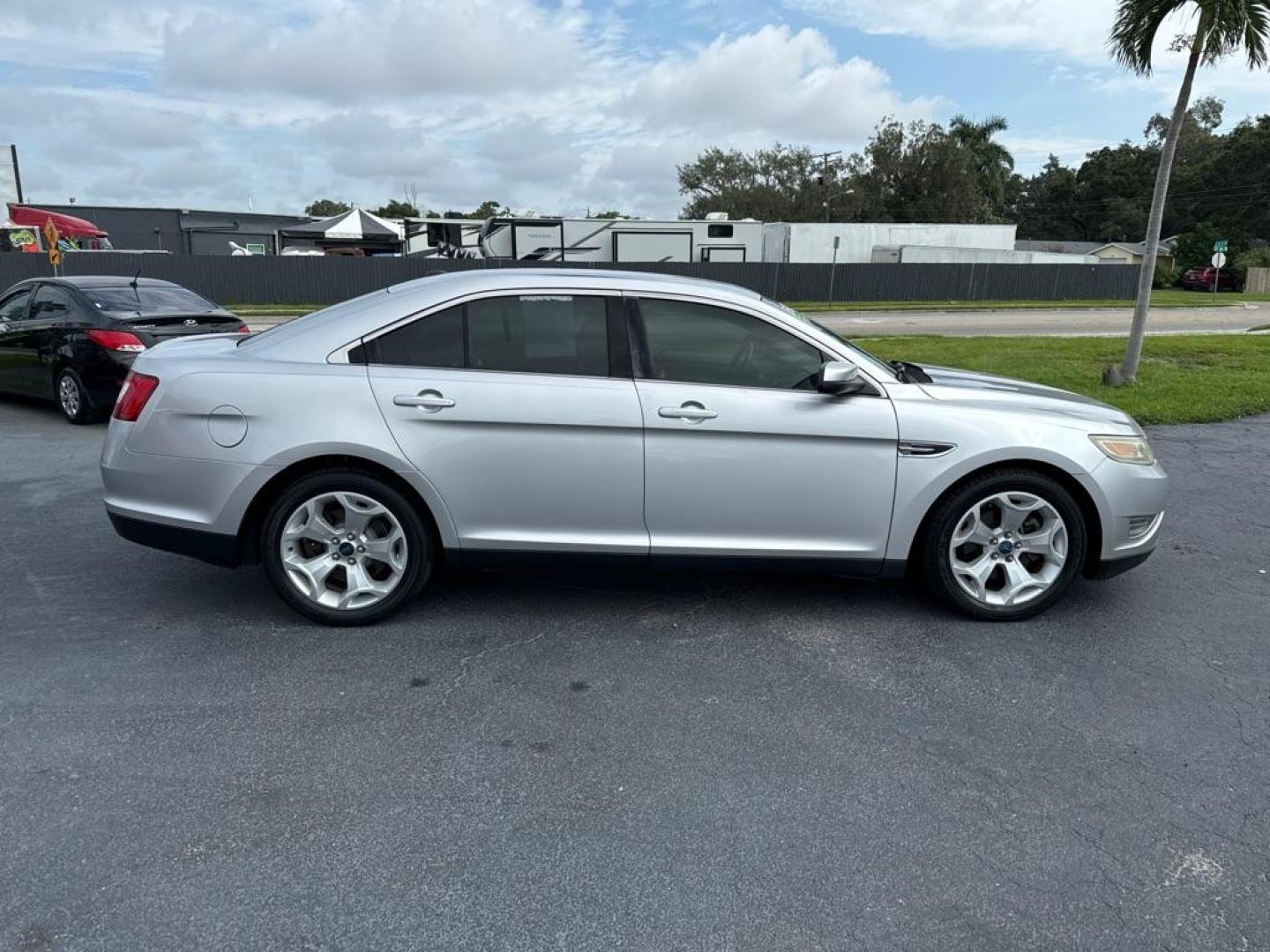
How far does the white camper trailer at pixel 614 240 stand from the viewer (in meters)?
27.4

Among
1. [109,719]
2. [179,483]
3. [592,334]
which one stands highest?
[592,334]

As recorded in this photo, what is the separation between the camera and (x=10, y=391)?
9891mm

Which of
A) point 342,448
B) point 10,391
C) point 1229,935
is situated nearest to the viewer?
point 1229,935

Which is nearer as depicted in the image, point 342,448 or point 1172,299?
point 342,448

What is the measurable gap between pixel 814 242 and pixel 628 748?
38339mm

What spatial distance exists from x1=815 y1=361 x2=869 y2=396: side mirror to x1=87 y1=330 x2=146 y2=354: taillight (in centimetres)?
707

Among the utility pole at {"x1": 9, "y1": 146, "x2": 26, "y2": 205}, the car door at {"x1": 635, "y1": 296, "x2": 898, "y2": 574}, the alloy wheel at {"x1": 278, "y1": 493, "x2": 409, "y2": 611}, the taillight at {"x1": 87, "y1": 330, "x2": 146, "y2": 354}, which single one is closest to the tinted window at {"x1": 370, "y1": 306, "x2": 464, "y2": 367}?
the alloy wheel at {"x1": 278, "y1": 493, "x2": 409, "y2": 611}

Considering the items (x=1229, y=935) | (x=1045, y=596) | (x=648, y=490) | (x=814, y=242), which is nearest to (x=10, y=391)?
(x=648, y=490)

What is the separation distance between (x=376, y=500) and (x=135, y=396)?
4.01ft

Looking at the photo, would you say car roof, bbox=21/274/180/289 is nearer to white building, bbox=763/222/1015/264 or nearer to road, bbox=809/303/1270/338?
road, bbox=809/303/1270/338

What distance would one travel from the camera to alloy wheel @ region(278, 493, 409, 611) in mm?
4070

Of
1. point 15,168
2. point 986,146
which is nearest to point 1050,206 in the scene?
point 986,146

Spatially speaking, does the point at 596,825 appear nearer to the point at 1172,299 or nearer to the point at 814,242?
the point at 814,242

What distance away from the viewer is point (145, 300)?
9250mm
